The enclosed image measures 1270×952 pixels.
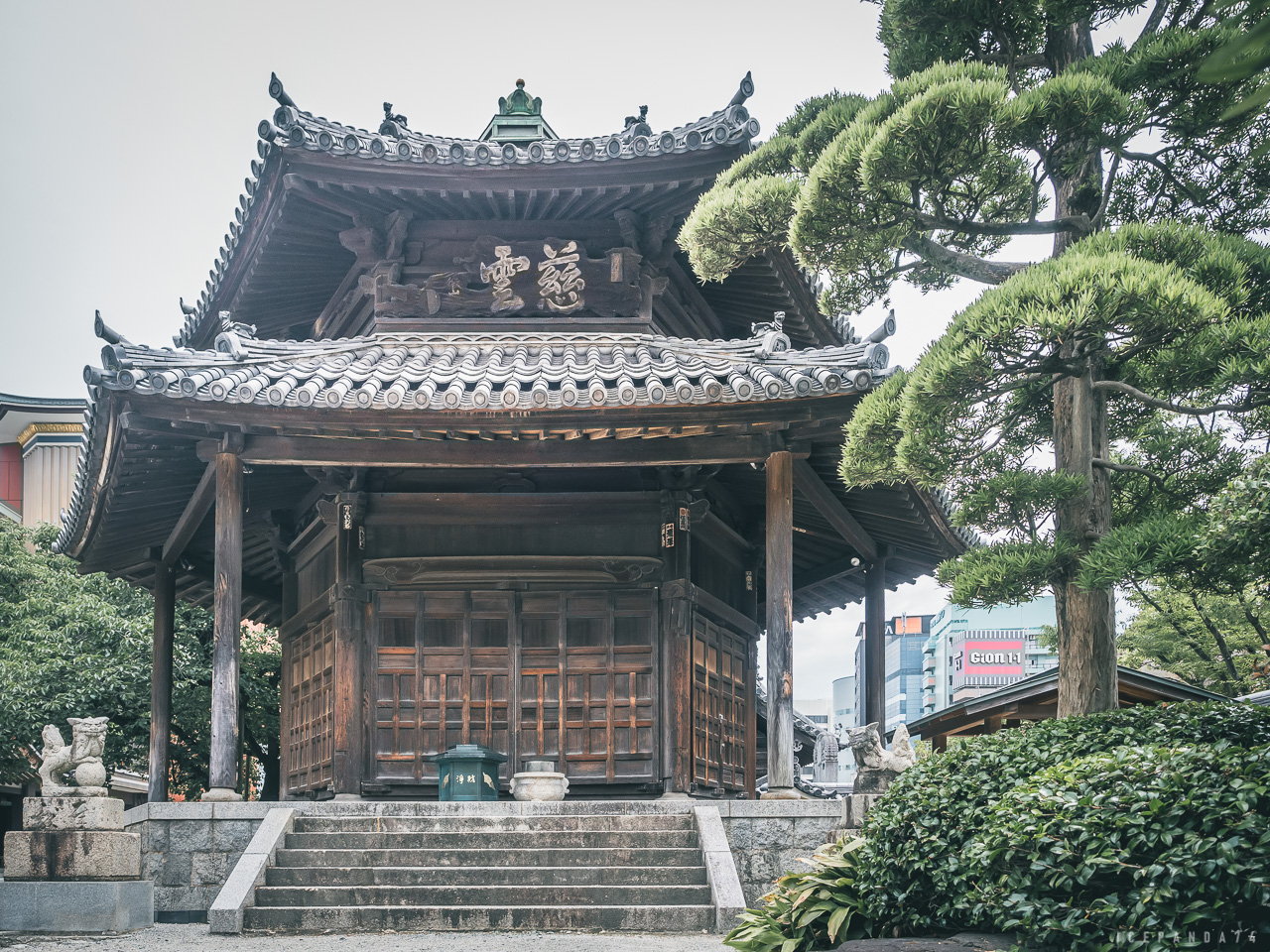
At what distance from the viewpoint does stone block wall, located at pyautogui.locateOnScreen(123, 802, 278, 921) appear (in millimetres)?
12875

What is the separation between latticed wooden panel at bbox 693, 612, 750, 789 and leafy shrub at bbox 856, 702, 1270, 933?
8396 millimetres

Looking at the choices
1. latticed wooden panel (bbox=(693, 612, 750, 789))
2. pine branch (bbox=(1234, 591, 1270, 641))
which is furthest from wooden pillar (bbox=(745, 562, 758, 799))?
pine branch (bbox=(1234, 591, 1270, 641))

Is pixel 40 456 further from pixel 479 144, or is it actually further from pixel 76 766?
pixel 76 766

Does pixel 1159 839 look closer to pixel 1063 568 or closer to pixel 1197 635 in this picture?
pixel 1063 568

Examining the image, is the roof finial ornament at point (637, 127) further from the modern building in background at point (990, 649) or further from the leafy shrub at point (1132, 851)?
the modern building in background at point (990, 649)

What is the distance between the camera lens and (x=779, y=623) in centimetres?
1423

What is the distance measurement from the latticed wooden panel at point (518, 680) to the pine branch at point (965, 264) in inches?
282

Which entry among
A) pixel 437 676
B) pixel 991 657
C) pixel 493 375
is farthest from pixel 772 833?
pixel 991 657

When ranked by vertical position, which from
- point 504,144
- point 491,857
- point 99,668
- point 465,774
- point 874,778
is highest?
point 504,144

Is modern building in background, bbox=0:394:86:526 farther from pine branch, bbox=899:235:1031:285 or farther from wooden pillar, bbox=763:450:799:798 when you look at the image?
pine branch, bbox=899:235:1031:285

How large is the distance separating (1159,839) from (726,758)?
12317mm

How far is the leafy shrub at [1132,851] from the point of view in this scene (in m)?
5.77

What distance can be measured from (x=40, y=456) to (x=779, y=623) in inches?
1745

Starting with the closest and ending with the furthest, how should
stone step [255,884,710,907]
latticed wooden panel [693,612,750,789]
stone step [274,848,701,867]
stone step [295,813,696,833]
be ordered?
stone step [255,884,710,907] < stone step [274,848,701,867] < stone step [295,813,696,833] < latticed wooden panel [693,612,750,789]
